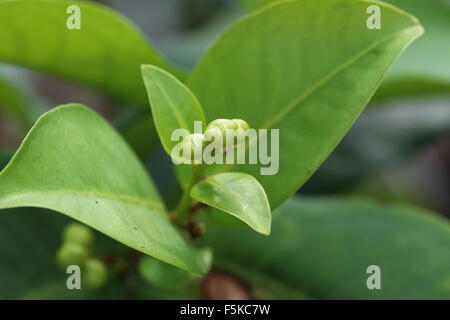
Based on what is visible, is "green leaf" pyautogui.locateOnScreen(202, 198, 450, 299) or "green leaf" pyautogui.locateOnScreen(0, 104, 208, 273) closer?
"green leaf" pyautogui.locateOnScreen(0, 104, 208, 273)

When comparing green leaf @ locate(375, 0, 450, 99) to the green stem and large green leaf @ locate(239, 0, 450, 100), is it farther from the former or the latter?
the green stem

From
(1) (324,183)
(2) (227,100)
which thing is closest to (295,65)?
(2) (227,100)

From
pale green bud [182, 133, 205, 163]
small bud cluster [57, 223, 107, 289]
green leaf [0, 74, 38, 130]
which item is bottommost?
small bud cluster [57, 223, 107, 289]

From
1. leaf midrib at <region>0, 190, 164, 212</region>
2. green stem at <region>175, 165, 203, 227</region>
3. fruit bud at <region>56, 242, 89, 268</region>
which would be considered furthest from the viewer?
fruit bud at <region>56, 242, 89, 268</region>

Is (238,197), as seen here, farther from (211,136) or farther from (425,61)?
(425,61)

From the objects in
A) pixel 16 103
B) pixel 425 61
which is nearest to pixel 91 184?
pixel 425 61

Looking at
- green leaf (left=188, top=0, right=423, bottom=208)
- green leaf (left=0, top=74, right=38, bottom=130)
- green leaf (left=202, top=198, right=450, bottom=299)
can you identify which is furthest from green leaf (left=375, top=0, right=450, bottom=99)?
green leaf (left=0, top=74, right=38, bottom=130)
